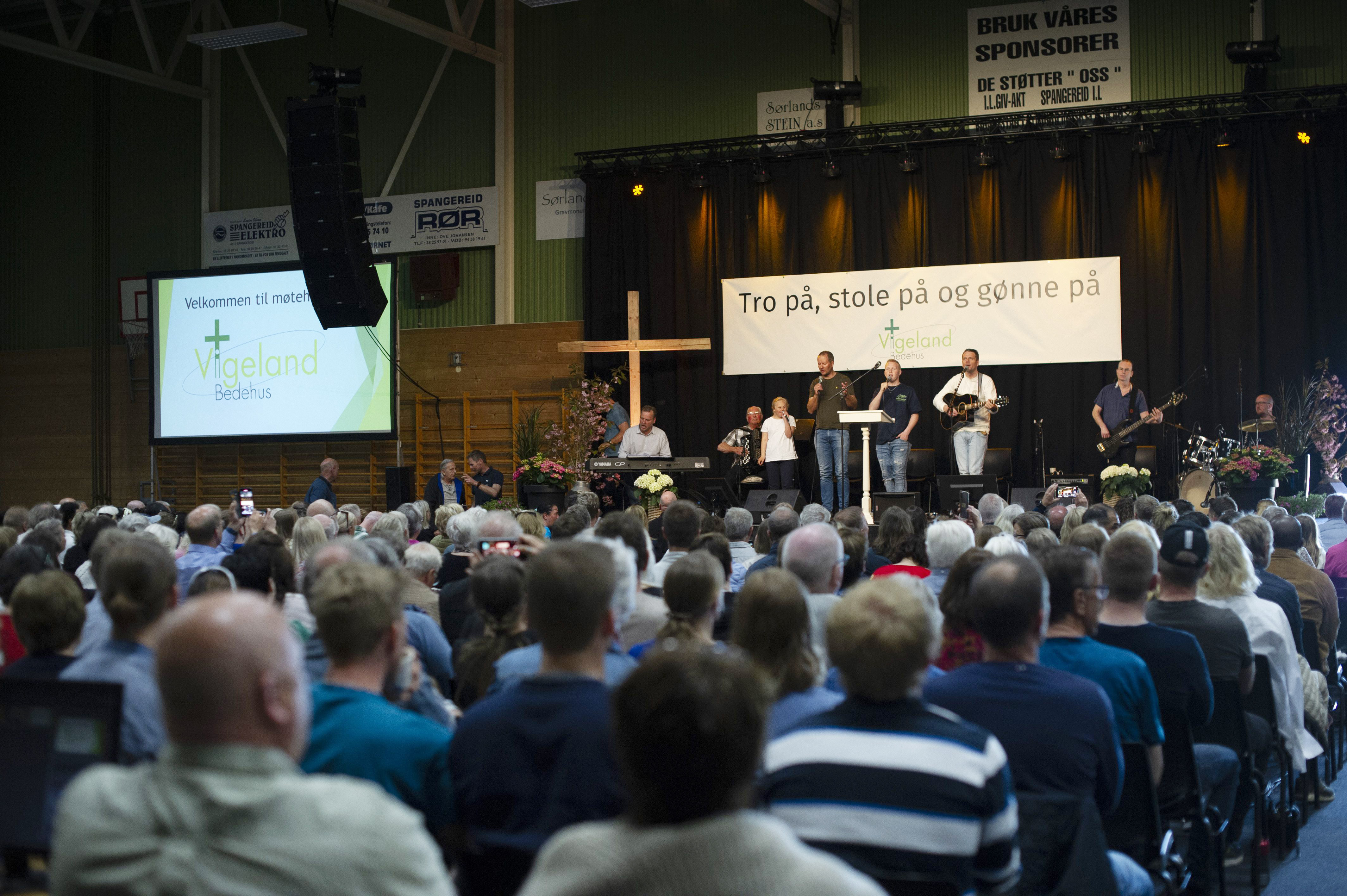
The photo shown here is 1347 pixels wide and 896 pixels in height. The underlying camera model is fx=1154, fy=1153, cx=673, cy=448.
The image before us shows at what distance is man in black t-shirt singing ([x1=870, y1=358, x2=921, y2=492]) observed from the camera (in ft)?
37.4

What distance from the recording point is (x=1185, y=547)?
11.4ft

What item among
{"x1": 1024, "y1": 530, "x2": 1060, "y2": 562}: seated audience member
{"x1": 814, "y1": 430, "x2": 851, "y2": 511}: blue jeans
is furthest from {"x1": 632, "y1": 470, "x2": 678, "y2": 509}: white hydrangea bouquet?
{"x1": 1024, "y1": 530, "x2": 1060, "y2": 562}: seated audience member

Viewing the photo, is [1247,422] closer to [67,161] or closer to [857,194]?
[857,194]

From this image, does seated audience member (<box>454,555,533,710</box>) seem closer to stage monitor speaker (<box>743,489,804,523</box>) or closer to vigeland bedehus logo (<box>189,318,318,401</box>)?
stage monitor speaker (<box>743,489,804,523</box>)

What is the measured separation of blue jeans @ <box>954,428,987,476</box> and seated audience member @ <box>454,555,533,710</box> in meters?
8.74

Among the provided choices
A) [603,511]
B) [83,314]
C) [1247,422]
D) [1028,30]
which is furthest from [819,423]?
[83,314]

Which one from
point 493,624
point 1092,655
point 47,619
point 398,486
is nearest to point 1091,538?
point 1092,655

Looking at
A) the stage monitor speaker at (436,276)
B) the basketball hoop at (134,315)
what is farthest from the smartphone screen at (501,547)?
the basketball hoop at (134,315)

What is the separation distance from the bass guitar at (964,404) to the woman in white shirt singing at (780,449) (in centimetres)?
160

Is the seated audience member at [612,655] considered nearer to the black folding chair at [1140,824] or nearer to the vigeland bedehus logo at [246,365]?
the black folding chair at [1140,824]

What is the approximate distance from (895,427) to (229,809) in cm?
1054

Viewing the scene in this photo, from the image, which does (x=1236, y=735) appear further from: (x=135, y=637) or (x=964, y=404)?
(x=964, y=404)

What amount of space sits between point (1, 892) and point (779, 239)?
1204cm

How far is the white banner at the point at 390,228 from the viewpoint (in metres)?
14.7
